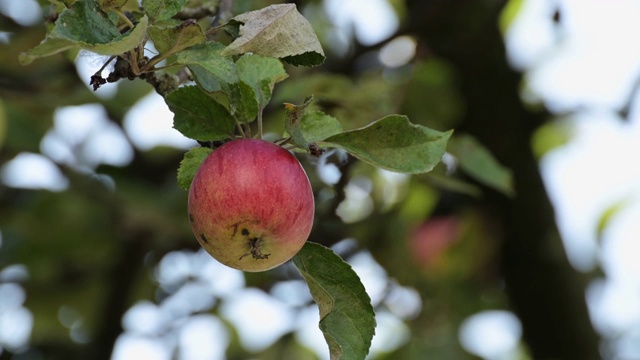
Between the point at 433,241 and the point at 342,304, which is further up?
the point at 342,304

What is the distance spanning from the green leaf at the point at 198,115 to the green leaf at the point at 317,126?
0.23ft

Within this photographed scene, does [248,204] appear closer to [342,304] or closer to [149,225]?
[342,304]

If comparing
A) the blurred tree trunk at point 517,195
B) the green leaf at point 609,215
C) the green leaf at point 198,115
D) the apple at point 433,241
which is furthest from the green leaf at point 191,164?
the green leaf at point 609,215

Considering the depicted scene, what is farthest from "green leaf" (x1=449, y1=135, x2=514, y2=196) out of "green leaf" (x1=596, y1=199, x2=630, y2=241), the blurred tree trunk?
"green leaf" (x1=596, y1=199, x2=630, y2=241)

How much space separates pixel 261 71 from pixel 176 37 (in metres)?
0.13

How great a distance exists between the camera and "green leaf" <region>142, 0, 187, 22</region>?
2.65 feet

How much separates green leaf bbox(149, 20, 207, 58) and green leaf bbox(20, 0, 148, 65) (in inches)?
1.6

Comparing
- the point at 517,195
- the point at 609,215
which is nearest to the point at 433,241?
the point at 517,195

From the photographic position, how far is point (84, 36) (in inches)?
28.4

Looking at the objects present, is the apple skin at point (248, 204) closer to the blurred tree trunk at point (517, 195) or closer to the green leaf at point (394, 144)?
the green leaf at point (394, 144)

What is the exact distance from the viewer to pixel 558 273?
82.4 inches

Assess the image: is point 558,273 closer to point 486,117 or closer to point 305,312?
point 486,117

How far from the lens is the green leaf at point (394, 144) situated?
0.86 metres

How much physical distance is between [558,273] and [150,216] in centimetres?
90
